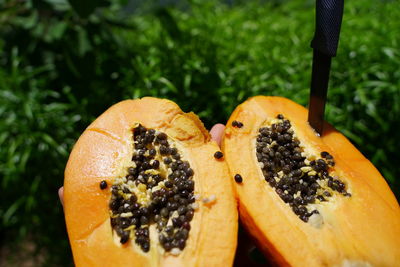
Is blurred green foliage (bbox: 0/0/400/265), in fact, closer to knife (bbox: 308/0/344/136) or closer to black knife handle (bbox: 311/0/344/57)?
knife (bbox: 308/0/344/136)

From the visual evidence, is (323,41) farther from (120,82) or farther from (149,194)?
(120,82)

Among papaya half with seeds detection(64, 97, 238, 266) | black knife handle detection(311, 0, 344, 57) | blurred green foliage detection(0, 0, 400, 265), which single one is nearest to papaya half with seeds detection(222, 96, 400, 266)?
papaya half with seeds detection(64, 97, 238, 266)

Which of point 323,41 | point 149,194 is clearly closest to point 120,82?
point 149,194

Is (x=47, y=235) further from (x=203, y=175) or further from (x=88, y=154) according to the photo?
(x=203, y=175)

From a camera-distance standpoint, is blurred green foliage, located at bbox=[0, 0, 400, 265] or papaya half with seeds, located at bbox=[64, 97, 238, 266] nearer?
papaya half with seeds, located at bbox=[64, 97, 238, 266]

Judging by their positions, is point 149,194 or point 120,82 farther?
point 120,82

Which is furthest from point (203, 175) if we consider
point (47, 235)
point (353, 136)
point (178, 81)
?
point (47, 235)
